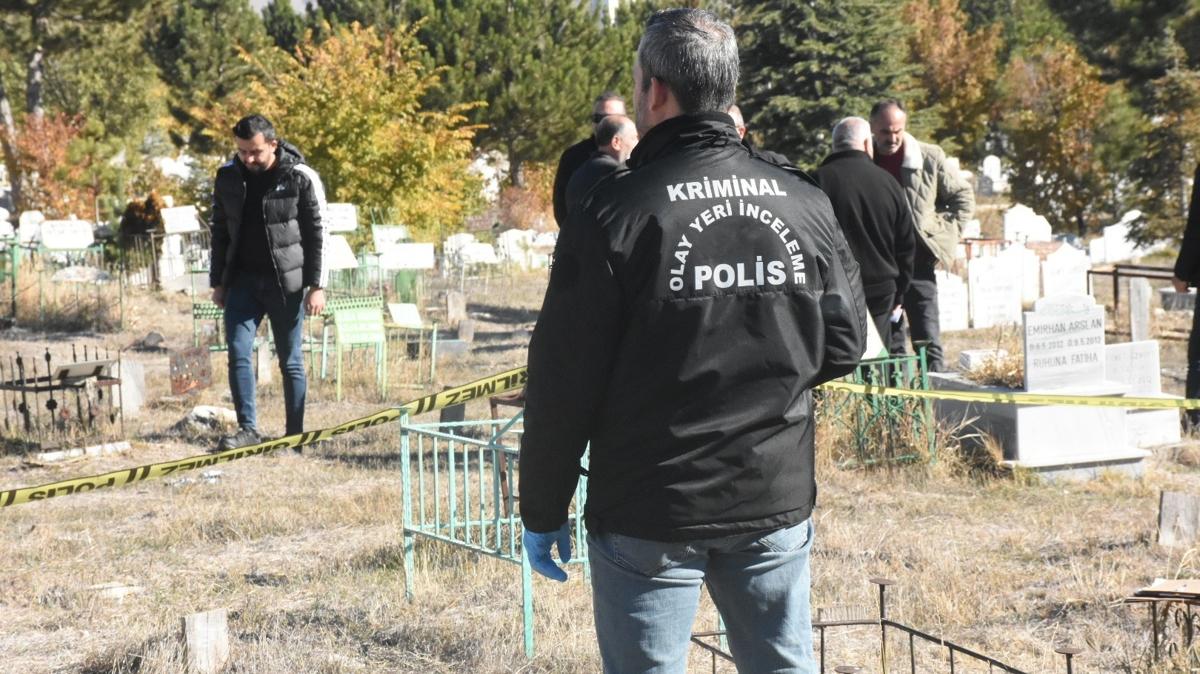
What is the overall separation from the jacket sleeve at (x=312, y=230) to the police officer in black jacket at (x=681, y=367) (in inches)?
202

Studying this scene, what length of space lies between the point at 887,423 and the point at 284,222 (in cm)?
325

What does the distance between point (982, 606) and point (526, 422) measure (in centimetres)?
296

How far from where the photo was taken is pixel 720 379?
2.48 meters

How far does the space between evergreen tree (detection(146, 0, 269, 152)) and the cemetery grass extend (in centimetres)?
3261

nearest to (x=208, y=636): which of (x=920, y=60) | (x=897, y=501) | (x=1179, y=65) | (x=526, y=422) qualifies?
(x=526, y=422)

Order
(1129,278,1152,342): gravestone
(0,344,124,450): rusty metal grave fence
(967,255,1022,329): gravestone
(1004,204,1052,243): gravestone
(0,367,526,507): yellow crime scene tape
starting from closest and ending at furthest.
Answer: (0,367,526,507): yellow crime scene tape, (0,344,124,450): rusty metal grave fence, (1129,278,1152,342): gravestone, (967,255,1022,329): gravestone, (1004,204,1052,243): gravestone

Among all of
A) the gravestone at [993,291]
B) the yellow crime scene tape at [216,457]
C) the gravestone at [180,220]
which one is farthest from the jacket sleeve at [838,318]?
the gravestone at [180,220]

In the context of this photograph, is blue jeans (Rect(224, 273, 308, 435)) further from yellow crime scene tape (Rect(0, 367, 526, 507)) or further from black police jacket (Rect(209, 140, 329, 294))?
yellow crime scene tape (Rect(0, 367, 526, 507))

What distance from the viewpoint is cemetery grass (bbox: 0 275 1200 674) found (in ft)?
15.1

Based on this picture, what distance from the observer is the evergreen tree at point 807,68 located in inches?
722

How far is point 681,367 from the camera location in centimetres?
247

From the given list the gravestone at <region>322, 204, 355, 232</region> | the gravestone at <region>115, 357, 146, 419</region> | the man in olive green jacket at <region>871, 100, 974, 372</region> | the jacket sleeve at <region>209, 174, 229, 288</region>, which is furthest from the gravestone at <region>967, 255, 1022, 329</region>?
the jacket sleeve at <region>209, 174, 229, 288</region>

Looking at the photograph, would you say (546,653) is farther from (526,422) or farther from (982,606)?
(526,422)

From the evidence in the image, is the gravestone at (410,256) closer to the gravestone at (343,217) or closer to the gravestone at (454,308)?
the gravestone at (454,308)
